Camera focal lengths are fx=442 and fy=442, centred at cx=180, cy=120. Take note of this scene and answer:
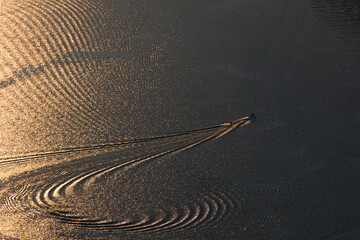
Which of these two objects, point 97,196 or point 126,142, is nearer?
point 97,196

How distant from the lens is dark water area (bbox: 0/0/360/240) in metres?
2.70

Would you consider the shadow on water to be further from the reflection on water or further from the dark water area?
the reflection on water

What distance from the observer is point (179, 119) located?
11.1 ft

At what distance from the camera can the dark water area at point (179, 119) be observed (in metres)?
2.70

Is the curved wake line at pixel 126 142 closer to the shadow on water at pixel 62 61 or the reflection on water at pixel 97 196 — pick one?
the reflection on water at pixel 97 196

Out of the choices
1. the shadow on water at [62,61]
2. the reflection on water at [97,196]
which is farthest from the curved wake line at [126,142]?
the shadow on water at [62,61]

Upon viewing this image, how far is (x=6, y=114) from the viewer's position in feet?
11.0

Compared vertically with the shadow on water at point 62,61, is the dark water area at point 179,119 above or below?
below

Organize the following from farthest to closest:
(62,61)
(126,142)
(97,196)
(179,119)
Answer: (62,61)
(179,119)
(126,142)
(97,196)

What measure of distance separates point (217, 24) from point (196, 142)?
5.46 feet

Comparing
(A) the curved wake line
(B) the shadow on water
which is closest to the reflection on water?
(A) the curved wake line

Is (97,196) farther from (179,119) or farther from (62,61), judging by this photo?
(62,61)

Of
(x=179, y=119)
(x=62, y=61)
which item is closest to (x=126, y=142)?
(x=179, y=119)

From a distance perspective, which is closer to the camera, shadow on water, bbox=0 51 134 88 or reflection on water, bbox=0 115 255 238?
reflection on water, bbox=0 115 255 238
